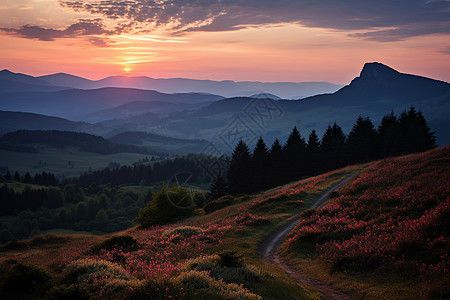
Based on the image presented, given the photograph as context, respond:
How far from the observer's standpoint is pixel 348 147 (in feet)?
245

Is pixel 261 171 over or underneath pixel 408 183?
underneath

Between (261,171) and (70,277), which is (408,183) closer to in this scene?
(70,277)

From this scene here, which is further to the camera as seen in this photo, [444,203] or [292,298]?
[444,203]

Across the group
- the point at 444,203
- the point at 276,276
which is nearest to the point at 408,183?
the point at 444,203

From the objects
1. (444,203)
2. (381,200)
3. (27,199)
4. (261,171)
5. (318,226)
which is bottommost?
(27,199)

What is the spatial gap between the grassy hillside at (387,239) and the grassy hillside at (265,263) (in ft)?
0.20

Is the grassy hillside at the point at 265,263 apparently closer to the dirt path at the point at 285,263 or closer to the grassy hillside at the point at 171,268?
the grassy hillside at the point at 171,268

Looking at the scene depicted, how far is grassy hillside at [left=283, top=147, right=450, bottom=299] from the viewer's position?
40.3ft

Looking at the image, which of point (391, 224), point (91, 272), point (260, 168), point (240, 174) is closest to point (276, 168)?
point (260, 168)

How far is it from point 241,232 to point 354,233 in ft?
31.8

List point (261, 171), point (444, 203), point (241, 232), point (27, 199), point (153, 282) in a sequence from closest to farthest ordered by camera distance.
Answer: point (153, 282) → point (444, 203) → point (241, 232) → point (261, 171) → point (27, 199)

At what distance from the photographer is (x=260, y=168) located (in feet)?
242

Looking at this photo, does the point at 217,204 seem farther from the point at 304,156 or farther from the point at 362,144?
the point at 362,144

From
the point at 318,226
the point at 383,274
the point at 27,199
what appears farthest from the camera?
the point at 27,199
